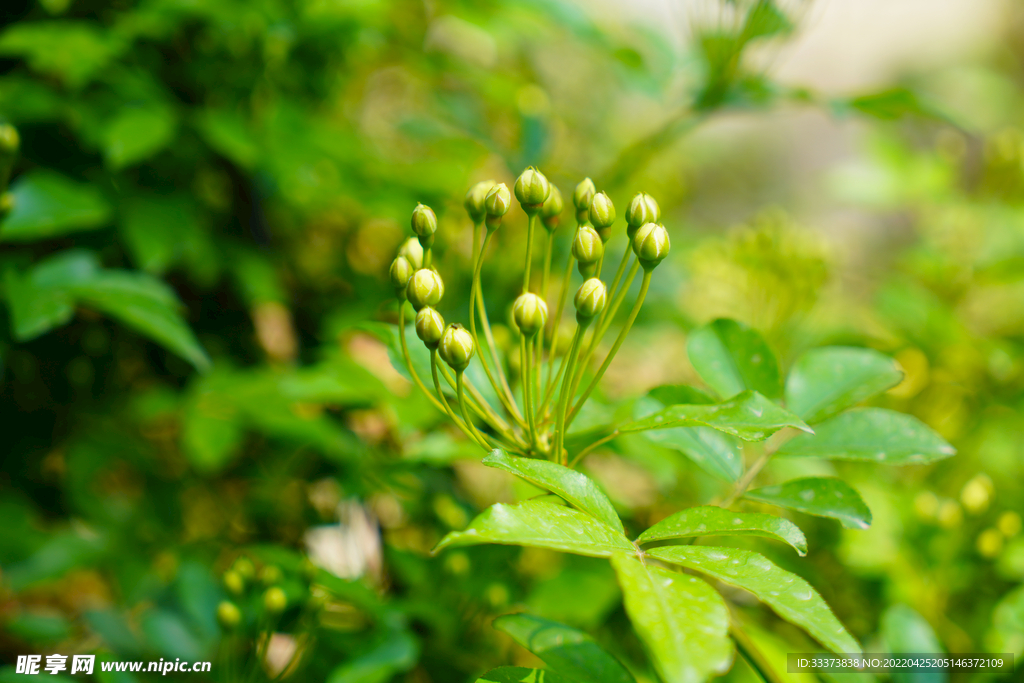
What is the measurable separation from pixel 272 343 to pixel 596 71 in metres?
1.73

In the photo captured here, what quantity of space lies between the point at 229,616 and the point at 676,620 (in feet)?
1.75

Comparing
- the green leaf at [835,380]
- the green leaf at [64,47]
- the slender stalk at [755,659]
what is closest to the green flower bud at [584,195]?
the green leaf at [835,380]

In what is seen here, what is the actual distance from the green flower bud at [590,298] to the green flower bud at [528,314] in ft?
0.08

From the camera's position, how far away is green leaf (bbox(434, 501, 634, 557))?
32cm

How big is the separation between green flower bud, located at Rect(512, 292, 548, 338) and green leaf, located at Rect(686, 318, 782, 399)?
15 centimetres

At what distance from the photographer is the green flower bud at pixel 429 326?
436 millimetres

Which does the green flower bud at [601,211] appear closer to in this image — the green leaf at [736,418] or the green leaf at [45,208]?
the green leaf at [736,418]

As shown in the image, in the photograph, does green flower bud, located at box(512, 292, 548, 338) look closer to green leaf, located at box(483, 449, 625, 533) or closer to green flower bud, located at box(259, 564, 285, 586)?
green leaf, located at box(483, 449, 625, 533)

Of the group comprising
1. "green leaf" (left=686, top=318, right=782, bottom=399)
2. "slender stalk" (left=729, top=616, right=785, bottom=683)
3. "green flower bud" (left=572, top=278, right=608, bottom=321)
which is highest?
"green flower bud" (left=572, top=278, right=608, bottom=321)

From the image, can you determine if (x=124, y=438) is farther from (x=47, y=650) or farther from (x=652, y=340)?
(x=652, y=340)

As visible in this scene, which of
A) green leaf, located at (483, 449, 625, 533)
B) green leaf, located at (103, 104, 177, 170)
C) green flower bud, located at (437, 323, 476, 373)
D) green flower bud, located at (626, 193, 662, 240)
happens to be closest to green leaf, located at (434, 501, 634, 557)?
green leaf, located at (483, 449, 625, 533)

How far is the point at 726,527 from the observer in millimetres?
387

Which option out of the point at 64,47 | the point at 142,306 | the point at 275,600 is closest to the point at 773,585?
the point at 275,600

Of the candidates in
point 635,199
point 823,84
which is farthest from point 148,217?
point 823,84
